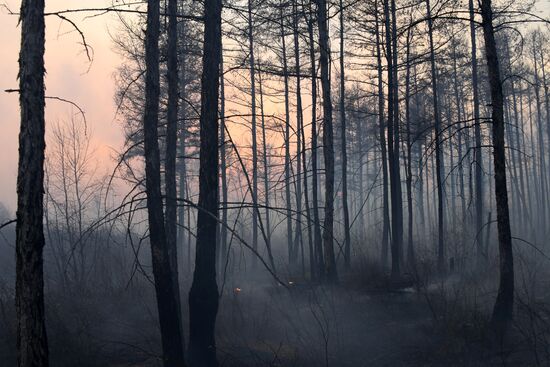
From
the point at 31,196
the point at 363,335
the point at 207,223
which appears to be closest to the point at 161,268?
the point at 207,223

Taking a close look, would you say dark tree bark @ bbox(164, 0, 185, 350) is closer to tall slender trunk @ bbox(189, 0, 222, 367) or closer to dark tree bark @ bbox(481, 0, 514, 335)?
tall slender trunk @ bbox(189, 0, 222, 367)

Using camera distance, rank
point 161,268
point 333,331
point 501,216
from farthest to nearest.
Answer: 1. point 333,331
2. point 501,216
3. point 161,268

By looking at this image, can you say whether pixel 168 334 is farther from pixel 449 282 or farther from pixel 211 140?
pixel 449 282

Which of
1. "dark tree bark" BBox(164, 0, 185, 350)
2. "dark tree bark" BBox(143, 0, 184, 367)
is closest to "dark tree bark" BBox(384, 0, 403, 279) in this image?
"dark tree bark" BBox(164, 0, 185, 350)

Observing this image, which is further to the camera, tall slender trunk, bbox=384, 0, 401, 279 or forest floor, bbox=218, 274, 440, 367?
tall slender trunk, bbox=384, 0, 401, 279

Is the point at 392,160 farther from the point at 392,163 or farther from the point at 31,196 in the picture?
the point at 31,196

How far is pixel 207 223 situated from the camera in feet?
27.3

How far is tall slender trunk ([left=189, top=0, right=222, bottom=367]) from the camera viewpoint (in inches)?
323

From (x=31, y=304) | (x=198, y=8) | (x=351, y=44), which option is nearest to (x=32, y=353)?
(x=31, y=304)

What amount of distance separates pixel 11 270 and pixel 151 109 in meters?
18.8

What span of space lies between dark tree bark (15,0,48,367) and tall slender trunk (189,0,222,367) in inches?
119

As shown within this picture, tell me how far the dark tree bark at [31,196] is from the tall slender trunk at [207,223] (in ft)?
9.89

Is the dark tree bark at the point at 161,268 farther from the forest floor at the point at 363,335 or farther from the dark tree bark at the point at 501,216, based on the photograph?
the dark tree bark at the point at 501,216

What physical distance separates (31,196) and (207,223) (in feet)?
10.8
